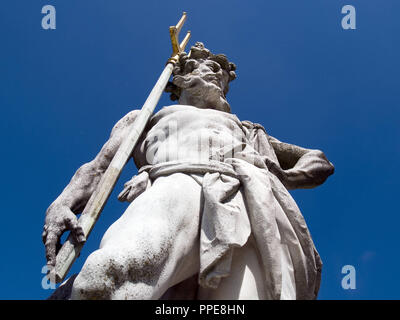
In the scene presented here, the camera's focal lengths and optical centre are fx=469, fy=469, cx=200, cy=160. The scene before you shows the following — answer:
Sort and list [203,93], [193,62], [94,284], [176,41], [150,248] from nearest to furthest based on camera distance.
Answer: [94,284] < [150,248] < [203,93] < [193,62] < [176,41]

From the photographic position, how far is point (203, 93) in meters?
6.23

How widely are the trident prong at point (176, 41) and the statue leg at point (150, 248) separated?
140 inches

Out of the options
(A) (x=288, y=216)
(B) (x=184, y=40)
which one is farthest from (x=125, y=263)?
(B) (x=184, y=40)

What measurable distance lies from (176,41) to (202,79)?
6.70ft

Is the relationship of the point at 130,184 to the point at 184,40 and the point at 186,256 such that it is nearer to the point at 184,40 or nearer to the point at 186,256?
the point at 186,256

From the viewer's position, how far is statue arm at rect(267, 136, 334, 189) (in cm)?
571

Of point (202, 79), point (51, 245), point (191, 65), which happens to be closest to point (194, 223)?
point (51, 245)

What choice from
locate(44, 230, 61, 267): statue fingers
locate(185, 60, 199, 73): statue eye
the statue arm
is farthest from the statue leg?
locate(185, 60, 199, 73): statue eye

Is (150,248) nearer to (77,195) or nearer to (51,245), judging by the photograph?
(51,245)

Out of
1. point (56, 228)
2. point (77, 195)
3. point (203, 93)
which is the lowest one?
point (56, 228)

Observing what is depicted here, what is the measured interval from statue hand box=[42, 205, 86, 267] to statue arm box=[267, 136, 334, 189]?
2.35 m

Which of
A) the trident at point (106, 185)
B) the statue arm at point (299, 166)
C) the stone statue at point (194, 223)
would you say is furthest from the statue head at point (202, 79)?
the statue arm at point (299, 166)
